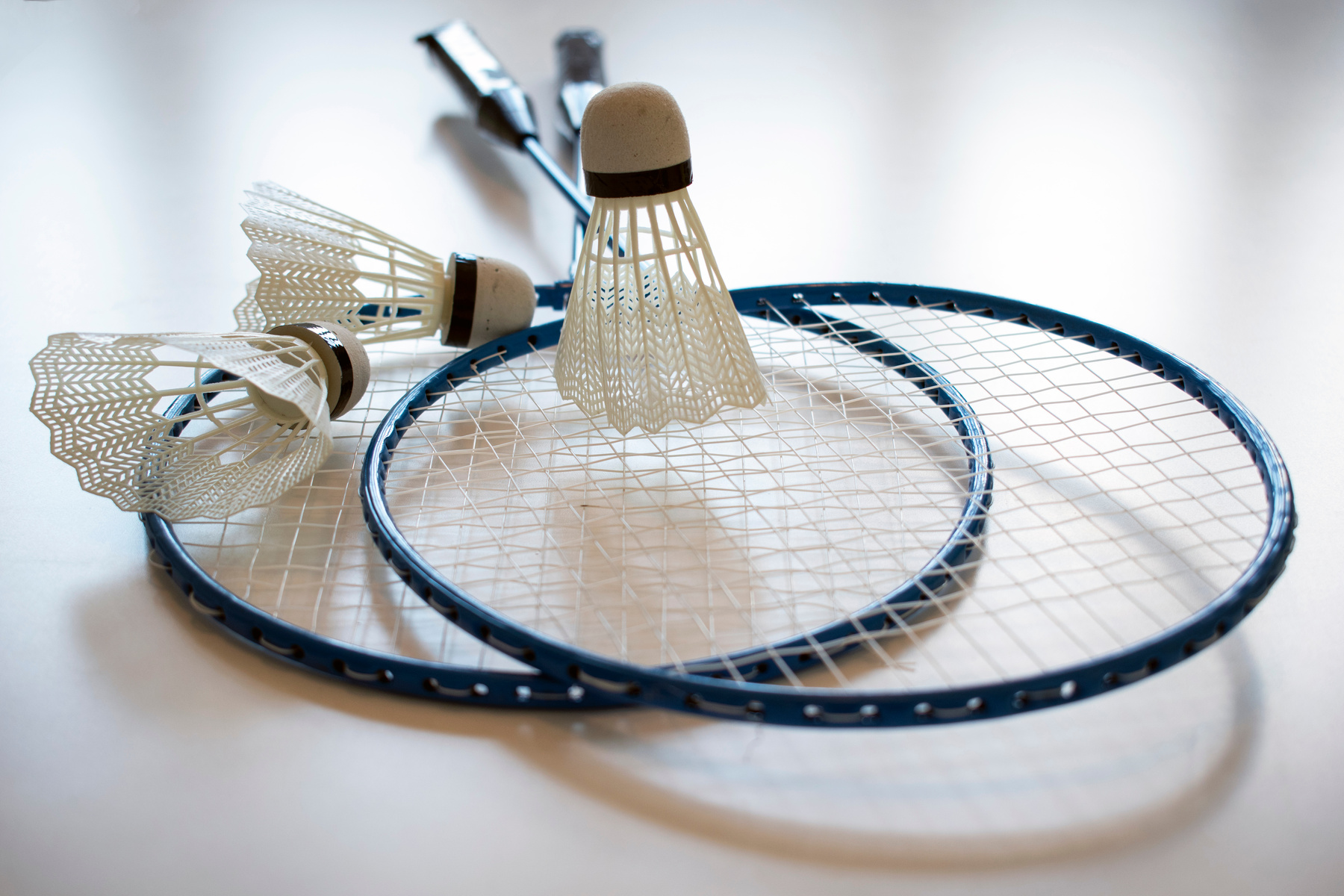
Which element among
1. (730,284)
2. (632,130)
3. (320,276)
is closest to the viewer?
(632,130)

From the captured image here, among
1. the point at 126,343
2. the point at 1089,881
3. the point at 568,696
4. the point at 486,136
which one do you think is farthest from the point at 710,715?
the point at 486,136

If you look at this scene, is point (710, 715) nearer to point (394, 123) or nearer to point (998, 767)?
point (998, 767)

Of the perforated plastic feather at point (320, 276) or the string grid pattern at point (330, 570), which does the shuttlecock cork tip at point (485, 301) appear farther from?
the string grid pattern at point (330, 570)

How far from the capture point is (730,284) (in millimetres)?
1509

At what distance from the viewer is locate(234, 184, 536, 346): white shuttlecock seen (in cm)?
114

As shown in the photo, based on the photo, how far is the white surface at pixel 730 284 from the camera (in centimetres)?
71

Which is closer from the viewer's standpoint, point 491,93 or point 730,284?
point 730,284

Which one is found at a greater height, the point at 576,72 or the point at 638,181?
the point at 576,72

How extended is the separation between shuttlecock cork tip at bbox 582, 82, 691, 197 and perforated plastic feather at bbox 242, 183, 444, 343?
334mm

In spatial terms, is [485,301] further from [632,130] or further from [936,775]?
[936,775]

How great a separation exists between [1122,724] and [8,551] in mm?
1001

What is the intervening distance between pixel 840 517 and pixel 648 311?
268 millimetres

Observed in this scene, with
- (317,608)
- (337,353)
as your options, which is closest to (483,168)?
(337,353)

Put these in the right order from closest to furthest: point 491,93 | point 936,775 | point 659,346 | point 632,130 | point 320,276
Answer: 1. point 936,775
2. point 632,130
3. point 659,346
4. point 320,276
5. point 491,93
